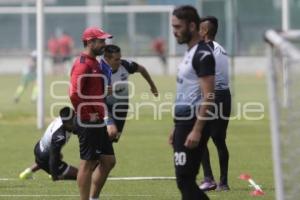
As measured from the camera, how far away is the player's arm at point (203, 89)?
9586 millimetres

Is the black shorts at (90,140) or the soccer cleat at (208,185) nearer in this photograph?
the black shorts at (90,140)

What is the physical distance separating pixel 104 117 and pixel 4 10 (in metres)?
29.9

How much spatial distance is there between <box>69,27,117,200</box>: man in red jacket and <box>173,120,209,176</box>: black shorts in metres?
1.88

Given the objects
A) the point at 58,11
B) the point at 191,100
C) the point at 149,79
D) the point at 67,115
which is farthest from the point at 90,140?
the point at 58,11

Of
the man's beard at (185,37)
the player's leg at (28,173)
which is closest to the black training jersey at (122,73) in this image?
the player's leg at (28,173)

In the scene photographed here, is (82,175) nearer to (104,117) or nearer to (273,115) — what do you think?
(104,117)

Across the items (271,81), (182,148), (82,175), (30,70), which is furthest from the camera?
(30,70)

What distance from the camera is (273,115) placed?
901 cm

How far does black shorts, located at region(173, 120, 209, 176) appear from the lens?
976 cm

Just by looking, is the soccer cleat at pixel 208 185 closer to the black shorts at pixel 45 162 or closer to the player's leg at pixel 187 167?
the black shorts at pixel 45 162

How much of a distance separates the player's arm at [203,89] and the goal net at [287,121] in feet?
2.17

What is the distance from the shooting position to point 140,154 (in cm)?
1914

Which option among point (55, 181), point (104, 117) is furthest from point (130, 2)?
point (104, 117)

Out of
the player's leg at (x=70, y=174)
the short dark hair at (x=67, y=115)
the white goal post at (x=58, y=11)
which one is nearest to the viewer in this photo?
the short dark hair at (x=67, y=115)
